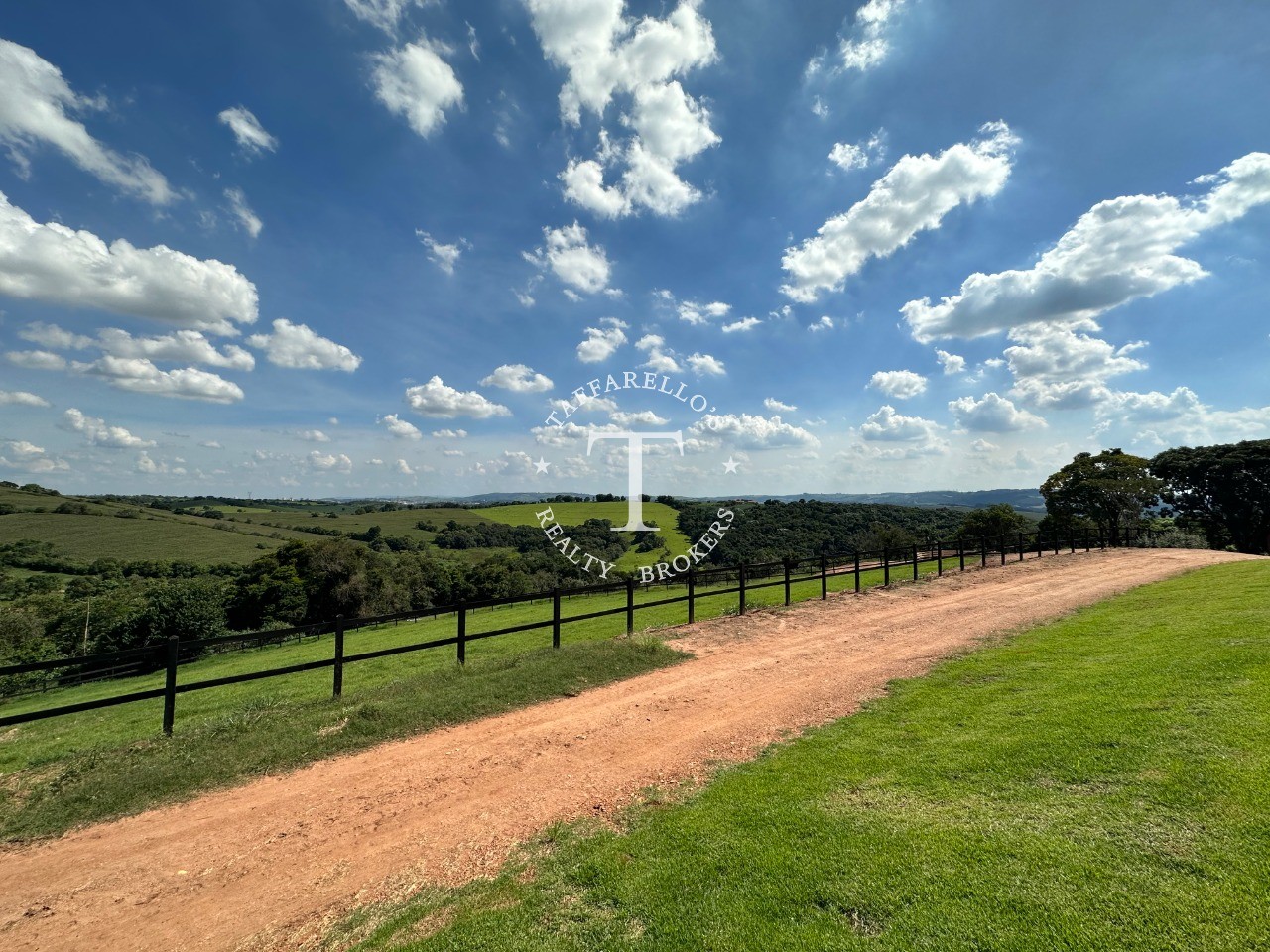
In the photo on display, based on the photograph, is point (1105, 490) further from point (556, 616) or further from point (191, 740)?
point (191, 740)

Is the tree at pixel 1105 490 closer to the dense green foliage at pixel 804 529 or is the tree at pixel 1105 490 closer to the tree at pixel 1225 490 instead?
the tree at pixel 1225 490

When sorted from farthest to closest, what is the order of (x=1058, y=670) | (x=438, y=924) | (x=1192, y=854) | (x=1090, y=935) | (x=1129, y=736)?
(x=1058, y=670)
(x=1129, y=736)
(x=438, y=924)
(x=1192, y=854)
(x=1090, y=935)

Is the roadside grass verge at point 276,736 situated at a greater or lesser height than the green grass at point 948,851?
lesser

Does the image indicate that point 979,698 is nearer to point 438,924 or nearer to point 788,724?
point 788,724

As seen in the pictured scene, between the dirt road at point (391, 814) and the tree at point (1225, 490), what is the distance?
4087 centimetres

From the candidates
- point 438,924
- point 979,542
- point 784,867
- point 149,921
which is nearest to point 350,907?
point 438,924

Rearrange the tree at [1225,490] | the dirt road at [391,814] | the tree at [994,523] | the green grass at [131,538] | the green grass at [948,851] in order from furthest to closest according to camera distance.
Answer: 1. the green grass at [131,538]
2. the tree at [994,523]
3. the tree at [1225,490]
4. the dirt road at [391,814]
5. the green grass at [948,851]

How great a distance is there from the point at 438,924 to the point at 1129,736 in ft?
17.5

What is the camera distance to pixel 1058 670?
6805 mm

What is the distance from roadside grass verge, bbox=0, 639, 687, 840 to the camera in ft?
15.8

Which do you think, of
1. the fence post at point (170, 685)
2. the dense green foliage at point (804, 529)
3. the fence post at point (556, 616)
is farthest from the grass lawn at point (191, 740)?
the dense green foliage at point (804, 529)

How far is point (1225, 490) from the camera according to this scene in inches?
1321

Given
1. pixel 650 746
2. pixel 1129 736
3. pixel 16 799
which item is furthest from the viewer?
pixel 650 746

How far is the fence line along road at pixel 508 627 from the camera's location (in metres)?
6.06
